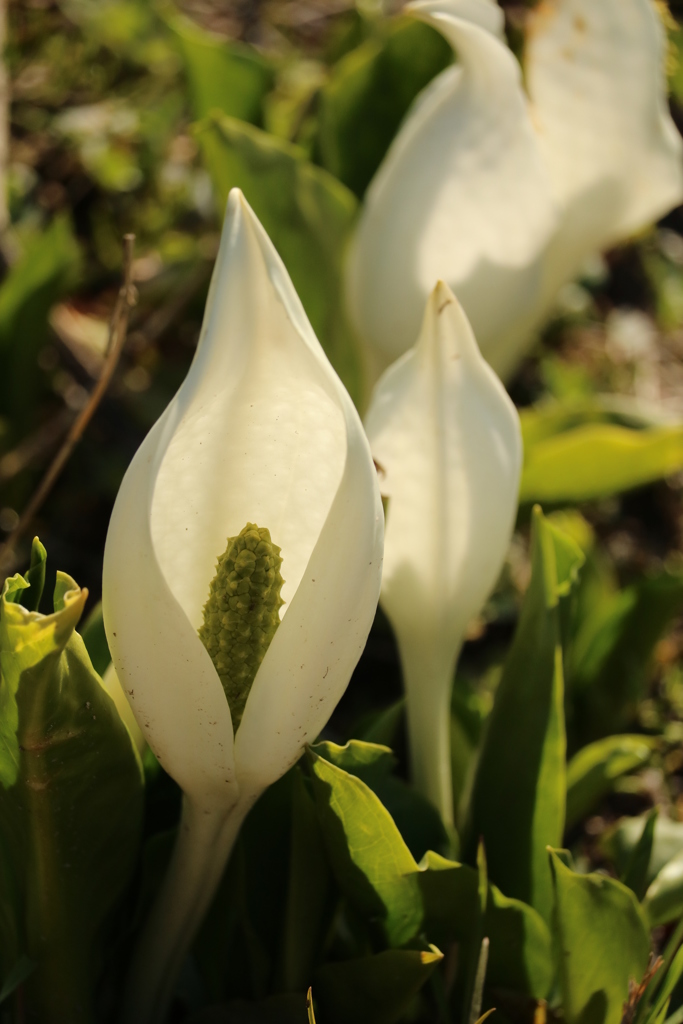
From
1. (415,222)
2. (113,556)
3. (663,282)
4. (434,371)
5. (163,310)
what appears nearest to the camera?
(113,556)

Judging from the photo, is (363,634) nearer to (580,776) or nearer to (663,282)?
(580,776)

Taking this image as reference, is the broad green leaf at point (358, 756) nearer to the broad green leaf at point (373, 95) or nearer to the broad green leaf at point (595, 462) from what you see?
the broad green leaf at point (595, 462)

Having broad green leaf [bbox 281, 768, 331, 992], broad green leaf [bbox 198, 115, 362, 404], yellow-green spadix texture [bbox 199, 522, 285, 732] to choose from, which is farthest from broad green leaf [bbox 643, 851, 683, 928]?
broad green leaf [bbox 198, 115, 362, 404]

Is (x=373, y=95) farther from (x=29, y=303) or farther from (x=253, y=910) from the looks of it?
(x=253, y=910)

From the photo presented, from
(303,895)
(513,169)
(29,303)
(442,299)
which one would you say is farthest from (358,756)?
(29,303)

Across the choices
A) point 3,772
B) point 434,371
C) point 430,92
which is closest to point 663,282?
point 430,92

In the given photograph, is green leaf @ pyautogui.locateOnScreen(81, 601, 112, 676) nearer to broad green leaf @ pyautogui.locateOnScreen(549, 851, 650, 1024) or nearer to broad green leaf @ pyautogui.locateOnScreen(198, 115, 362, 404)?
broad green leaf @ pyautogui.locateOnScreen(549, 851, 650, 1024)

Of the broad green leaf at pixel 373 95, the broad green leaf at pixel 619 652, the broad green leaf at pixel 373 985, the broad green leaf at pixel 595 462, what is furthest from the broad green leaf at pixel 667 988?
the broad green leaf at pixel 373 95
